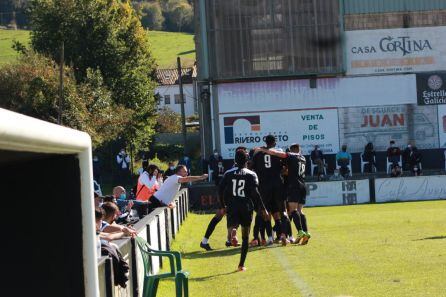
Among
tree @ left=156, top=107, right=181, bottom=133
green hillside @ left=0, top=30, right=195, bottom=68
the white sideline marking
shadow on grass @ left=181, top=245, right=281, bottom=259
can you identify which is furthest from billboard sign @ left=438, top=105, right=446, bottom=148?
green hillside @ left=0, top=30, right=195, bottom=68

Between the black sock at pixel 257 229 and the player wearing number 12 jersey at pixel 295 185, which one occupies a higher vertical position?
the player wearing number 12 jersey at pixel 295 185

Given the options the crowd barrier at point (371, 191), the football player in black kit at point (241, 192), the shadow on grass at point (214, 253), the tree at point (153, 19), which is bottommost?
the crowd barrier at point (371, 191)

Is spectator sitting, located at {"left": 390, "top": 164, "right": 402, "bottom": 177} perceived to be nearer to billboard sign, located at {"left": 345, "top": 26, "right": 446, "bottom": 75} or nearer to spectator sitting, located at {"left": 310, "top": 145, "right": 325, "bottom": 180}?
spectator sitting, located at {"left": 310, "top": 145, "right": 325, "bottom": 180}

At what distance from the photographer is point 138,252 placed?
38.7 feet

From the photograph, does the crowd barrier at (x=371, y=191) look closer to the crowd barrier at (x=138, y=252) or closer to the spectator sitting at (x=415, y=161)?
the spectator sitting at (x=415, y=161)

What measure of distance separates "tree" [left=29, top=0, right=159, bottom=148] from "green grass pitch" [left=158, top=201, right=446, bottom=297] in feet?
111

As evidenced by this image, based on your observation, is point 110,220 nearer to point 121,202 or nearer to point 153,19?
point 121,202

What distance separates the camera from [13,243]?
2850 mm

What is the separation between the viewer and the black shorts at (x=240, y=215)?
14078mm

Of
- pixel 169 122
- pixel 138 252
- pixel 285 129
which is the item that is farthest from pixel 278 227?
pixel 169 122

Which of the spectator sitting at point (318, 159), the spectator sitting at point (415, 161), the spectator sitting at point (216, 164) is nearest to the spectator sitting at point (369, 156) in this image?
the spectator sitting at point (318, 159)

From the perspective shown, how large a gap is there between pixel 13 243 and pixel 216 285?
1015 centimetres

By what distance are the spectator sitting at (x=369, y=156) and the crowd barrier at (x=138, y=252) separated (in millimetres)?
25218

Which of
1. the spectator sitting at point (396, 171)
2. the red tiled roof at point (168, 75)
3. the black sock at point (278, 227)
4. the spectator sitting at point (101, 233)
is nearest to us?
the spectator sitting at point (101, 233)
